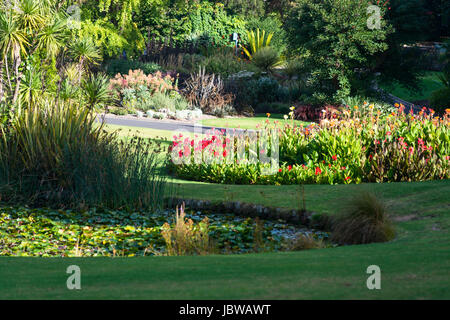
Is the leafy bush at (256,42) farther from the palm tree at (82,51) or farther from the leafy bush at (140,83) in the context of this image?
the palm tree at (82,51)

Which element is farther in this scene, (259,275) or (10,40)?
(10,40)

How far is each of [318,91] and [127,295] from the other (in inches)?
892

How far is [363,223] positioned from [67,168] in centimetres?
496

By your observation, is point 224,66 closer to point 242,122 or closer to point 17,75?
point 242,122

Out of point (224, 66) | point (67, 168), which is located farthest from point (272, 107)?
point (67, 168)

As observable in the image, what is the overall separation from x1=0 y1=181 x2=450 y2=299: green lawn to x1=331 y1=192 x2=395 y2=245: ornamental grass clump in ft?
0.77

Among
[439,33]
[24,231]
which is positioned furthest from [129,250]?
[439,33]

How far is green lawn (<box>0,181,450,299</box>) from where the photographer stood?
151 inches

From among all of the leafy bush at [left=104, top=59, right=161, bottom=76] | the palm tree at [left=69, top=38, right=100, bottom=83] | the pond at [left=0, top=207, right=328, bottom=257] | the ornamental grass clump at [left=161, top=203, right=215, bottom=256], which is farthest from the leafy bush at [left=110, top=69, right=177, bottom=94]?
the ornamental grass clump at [left=161, top=203, right=215, bottom=256]

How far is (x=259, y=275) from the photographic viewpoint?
Answer: 178 inches

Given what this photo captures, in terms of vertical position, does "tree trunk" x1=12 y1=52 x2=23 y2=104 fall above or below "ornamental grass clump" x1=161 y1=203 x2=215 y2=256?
above

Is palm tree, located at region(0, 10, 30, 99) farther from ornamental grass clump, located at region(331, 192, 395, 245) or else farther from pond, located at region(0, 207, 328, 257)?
ornamental grass clump, located at region(331, 192, 395, 245)

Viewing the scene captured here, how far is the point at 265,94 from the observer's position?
2973 cm
